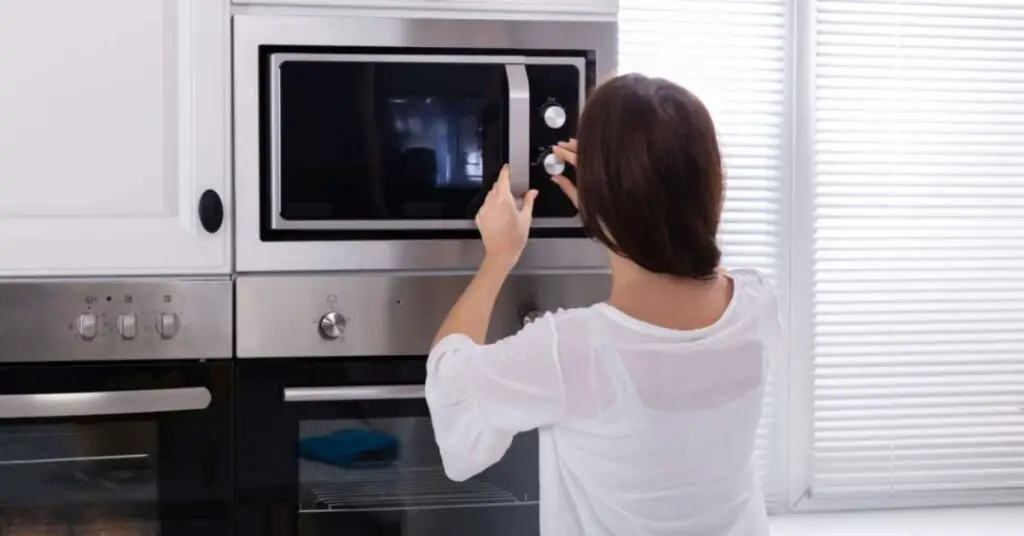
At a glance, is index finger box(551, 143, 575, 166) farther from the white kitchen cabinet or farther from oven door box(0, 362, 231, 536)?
oven door box(0, 362, 231, 536)

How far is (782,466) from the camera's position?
243cm

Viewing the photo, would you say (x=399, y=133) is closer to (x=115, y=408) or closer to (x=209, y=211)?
(x=209, y=211)

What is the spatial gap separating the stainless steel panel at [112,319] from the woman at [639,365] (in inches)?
15.6

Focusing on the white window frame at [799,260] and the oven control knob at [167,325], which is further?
the white window frame at [799,260]

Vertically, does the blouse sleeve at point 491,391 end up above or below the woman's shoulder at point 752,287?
below

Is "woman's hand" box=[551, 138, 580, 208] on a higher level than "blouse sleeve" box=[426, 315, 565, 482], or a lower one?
higher

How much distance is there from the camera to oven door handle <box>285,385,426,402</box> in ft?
5.08

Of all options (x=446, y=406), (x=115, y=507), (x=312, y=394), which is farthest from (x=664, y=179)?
(x=115, y=507)

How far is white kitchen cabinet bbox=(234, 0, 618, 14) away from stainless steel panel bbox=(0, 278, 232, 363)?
0.40 meters

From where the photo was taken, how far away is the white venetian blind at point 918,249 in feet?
7.93

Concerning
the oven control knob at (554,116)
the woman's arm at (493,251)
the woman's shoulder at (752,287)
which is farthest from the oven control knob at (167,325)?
the woman's shoulder at (752,287)

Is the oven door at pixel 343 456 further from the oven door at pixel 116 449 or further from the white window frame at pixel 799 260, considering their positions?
the white window frame at pixel 799 260

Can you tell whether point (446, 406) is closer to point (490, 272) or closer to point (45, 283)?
point (490, 272)

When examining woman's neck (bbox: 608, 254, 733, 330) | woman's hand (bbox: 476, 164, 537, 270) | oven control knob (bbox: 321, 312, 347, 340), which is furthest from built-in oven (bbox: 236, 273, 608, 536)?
woman's neck (bbox: 608, 254, 733, 330)
